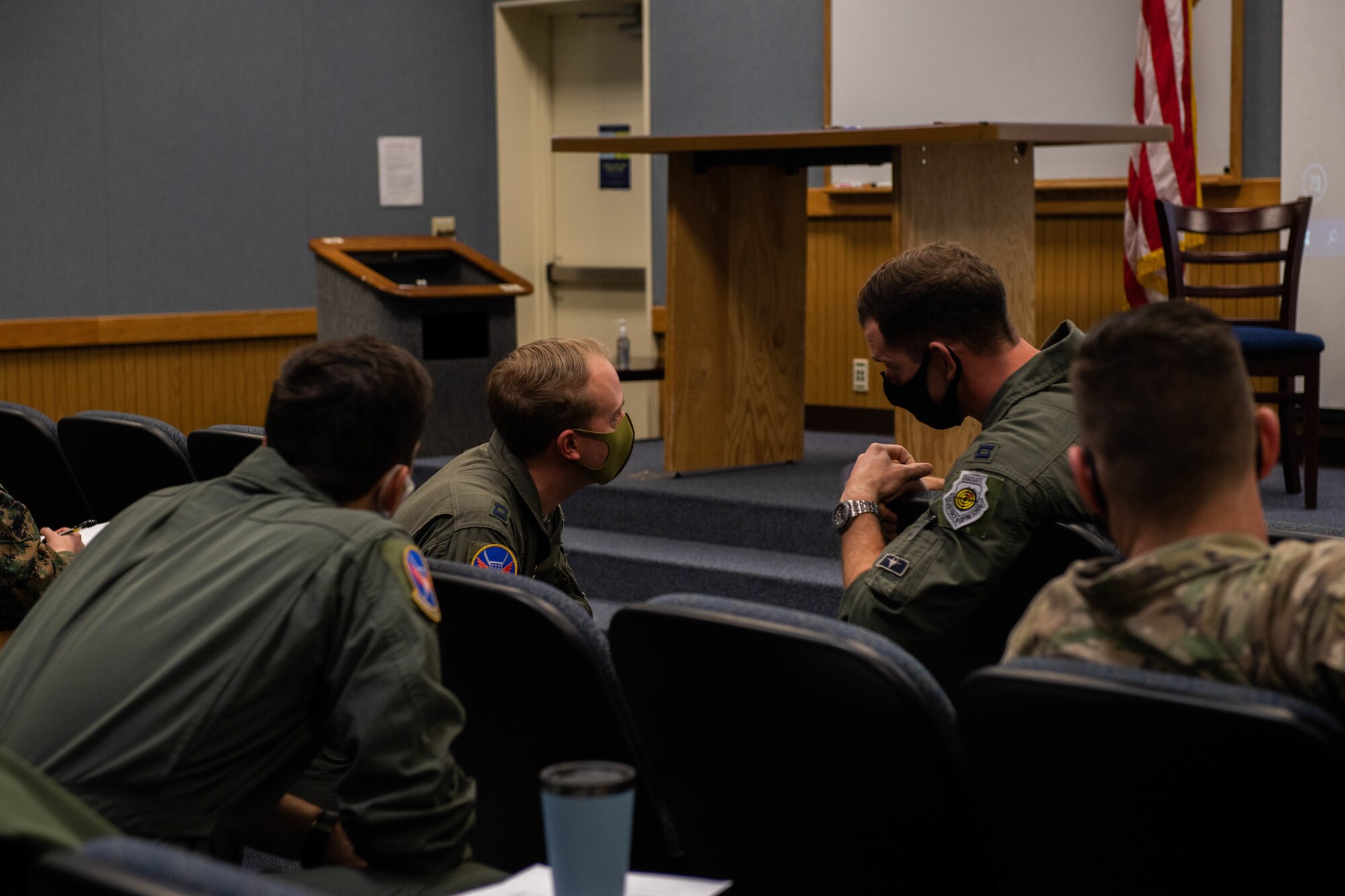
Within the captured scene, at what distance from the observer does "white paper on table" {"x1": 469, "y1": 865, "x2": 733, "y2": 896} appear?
122 centimetres

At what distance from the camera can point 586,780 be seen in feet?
3.74

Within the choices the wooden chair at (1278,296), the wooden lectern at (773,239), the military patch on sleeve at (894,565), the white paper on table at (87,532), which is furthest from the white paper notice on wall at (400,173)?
the military patch on sleeve at (894,565)

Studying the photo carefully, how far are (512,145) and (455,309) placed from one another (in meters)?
1.73

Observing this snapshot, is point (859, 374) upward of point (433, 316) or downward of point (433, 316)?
downward

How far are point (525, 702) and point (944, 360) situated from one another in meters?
1.07

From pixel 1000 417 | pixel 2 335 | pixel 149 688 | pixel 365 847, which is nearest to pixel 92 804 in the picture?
pixel 149 688

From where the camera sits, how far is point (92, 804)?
1.29 metres

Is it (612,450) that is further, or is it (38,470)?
(38,470)

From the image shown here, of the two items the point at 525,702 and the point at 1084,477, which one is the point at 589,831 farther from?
the point at 1084,477

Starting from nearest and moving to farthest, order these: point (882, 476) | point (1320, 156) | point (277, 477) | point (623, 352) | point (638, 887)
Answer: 1. point (638, 887)
2. point (277, 477)
3. point (882, 476)
4. point (1320, 156)
5. point (623, 352)

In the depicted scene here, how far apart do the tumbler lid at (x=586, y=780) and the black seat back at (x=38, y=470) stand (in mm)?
2244

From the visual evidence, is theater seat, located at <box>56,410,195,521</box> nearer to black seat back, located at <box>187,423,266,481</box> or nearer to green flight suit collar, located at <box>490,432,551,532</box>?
black seat back, located at <box>187,423,266,481</box>

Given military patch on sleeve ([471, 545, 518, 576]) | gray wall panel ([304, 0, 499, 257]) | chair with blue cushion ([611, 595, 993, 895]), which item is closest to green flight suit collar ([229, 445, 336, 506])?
chair with blue cushion ([611, 595, 993, 895])

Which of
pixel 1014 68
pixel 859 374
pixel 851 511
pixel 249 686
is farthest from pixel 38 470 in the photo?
pixel 1014 68
